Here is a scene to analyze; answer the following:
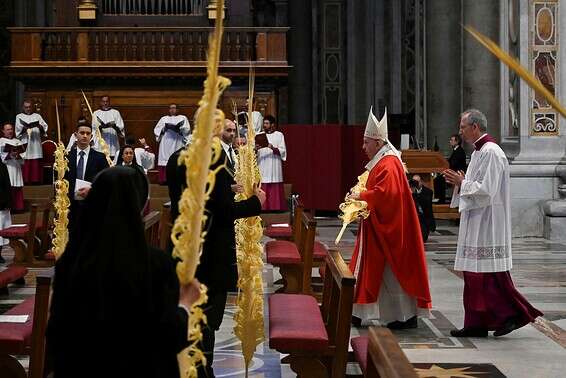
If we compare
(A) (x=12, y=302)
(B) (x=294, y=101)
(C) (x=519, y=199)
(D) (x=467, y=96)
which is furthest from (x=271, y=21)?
(A) (x=12, y=302)

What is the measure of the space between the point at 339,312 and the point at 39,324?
1.53 meters

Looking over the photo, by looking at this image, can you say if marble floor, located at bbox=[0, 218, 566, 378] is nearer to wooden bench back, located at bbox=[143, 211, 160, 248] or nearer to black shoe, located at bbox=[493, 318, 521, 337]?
black shoe, located at bbox=[493, 318, 521, 337]

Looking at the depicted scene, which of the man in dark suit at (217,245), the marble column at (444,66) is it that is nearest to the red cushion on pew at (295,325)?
the man in dark suit at (217,245)

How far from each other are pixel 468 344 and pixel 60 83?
14630 millimetres

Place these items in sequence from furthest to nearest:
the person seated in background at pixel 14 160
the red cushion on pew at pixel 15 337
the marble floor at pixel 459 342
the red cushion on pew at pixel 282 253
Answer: the person seated in background at pixel 14 160 → the red cushion on pew at pixel 282 253 → the marble floor at pixel 459 342 → the red cushion on pew at pixel 15 337

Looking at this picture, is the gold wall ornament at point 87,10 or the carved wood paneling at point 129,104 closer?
the carved wood paneling at point 129,104

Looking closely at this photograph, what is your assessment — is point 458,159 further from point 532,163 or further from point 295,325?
point 295,325

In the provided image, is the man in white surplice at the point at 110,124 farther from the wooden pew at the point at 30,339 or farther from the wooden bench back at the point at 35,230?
the wooden pew at the point at 30,339

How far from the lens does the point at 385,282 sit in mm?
8117

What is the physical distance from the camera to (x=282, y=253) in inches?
371

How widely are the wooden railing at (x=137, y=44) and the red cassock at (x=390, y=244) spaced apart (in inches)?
502

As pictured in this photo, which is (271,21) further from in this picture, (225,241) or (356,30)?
(225,241)

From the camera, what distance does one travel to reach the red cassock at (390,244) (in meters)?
7.99

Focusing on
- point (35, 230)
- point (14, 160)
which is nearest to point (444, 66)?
point (14, 160)
